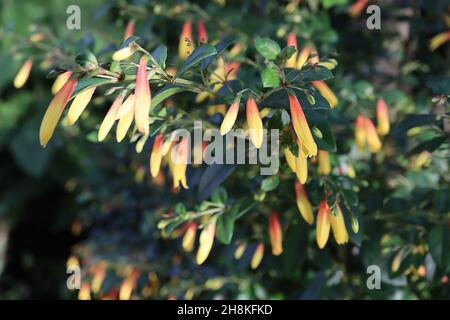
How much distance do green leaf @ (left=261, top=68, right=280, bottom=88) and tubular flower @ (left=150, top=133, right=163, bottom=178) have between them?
11.4 inches

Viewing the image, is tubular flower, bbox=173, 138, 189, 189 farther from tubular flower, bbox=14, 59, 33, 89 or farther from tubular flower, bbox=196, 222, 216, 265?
tubular flower, bbox=14, 59, 33, 89

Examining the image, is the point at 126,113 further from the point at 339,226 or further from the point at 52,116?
the point at 339,226

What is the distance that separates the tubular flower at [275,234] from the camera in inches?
55.4

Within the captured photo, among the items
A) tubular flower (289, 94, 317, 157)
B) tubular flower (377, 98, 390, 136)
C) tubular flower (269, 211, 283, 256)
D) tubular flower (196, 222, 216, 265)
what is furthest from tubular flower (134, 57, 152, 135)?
tubular flower (377, 98, 390, 136)

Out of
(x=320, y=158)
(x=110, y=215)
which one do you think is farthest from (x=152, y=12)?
(x=110, y=215)

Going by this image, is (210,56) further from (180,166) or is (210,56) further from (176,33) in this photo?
(176,33)

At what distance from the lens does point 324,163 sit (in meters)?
1.43

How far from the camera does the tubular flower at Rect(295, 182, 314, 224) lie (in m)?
1.29

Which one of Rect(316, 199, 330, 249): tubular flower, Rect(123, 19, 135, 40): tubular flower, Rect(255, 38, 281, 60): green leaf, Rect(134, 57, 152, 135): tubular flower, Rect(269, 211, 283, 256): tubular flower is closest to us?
Rect(134, 57, 152, 135): tubular flower

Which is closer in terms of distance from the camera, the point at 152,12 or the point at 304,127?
the point at 304,127

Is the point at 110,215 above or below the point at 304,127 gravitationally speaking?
below
